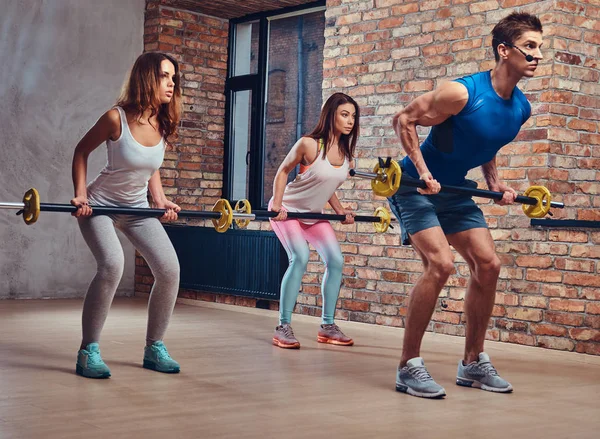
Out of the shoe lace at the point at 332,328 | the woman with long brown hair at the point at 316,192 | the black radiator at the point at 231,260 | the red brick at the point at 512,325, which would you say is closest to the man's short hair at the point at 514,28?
the woman with long brown hair at the point at 316,192

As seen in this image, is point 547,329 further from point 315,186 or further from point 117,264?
point 117,264

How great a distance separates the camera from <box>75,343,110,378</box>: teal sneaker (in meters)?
4.09

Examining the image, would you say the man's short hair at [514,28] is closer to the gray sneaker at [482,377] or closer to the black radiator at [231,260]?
the gray sneaker at [482,377]

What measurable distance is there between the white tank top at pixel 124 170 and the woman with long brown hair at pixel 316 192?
131 centimetres

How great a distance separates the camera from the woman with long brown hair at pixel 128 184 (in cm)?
409

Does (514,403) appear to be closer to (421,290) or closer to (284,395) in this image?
(421,290)

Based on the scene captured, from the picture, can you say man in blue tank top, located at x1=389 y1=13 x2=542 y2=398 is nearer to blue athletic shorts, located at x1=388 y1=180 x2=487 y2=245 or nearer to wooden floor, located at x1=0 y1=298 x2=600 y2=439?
blue athletic shorts, located at x1=388 y1=180 x2=487 y2=245

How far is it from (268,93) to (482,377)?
4.58 metres

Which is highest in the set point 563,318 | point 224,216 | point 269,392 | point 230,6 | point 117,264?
point 230,6

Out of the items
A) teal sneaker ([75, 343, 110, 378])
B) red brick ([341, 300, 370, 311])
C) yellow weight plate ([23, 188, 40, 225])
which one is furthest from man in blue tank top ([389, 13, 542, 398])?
red brick ([341, 300, 370, 311])

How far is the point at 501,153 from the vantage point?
5664 mm

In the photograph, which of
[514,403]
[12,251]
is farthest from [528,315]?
[12,251]

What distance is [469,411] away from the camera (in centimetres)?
362

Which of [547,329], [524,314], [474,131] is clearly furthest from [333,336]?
[474,131]
